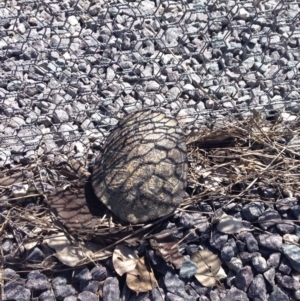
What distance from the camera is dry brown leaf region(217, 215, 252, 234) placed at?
164 cm

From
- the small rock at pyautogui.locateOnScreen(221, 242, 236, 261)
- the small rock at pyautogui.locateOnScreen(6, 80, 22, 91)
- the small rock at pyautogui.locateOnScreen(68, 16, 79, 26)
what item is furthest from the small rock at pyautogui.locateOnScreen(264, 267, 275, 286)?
the small rock at pyautogui.locateOnScreen(68, 16, 79, 26)

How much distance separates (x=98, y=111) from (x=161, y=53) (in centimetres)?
32

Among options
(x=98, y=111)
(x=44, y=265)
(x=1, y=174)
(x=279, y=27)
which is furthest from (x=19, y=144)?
(x=279, y=27)

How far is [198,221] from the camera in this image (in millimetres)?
1657

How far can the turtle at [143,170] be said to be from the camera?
1630 mm

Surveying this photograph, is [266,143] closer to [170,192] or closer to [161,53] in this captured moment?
[170,192]

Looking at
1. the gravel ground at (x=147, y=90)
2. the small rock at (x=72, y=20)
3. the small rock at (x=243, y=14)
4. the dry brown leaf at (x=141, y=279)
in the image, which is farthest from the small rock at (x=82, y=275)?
the small rock at (x=243, y=14)

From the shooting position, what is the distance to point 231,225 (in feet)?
5.40

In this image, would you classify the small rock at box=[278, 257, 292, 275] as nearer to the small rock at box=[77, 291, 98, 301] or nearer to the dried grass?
the dried grass

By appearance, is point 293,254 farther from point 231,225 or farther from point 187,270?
point 187,270

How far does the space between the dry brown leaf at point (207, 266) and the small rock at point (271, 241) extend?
0.14 meters

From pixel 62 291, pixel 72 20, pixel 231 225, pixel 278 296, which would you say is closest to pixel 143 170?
pixel 231 225

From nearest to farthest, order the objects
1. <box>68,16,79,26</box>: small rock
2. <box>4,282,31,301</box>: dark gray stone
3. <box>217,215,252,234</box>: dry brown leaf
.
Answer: <box>4,282,31,301</box>: dark gray stone, <box>217,215,252,234</box>: dry brown leaf, <box>68,16,79,26</box>: small rock

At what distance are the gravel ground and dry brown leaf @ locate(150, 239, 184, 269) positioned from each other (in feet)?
0.08
